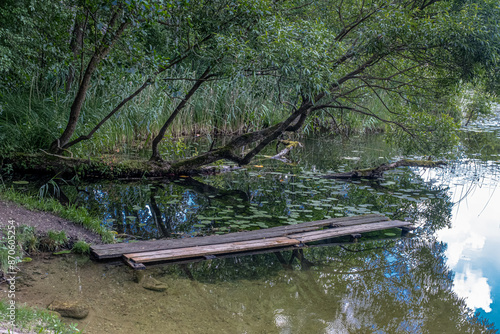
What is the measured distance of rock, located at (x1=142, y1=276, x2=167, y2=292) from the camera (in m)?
3.81

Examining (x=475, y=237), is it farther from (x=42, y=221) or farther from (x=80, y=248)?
(x=42, y=221)

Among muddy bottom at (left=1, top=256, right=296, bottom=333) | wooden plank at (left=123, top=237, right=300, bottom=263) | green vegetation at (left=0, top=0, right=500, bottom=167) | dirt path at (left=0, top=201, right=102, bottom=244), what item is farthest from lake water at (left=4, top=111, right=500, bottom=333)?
green vegetation at (left=0, top=0, right=500, bottom=167)

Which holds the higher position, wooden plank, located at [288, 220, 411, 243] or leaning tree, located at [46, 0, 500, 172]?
leaning tree, located at [46, 0, 500, 172]

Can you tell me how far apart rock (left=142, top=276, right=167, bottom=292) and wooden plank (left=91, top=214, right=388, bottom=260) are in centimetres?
54

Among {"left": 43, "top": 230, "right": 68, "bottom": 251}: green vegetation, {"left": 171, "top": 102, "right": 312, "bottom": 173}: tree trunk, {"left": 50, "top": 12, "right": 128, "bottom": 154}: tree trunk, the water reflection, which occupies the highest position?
{"left": 50, "top": 12, "right": 128, "bottom": 154}: tree trunk

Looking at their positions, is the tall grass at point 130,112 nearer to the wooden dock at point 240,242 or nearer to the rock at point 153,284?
the wooden dock at point 240,242

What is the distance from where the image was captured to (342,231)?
Result: 5.65 m

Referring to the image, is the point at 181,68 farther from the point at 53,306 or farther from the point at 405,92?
the point at 53,306

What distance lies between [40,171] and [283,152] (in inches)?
240

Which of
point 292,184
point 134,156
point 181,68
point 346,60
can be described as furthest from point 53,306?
point 181,68

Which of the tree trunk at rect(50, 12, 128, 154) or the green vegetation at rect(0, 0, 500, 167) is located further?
the tree trunk at rect(50, 12, 128, 154)

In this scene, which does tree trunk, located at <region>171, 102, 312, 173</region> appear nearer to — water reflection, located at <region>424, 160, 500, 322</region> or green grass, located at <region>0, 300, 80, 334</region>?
water reflection, located at <region>424, 160, 500, 322</region>

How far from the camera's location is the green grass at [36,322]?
2.59 meters

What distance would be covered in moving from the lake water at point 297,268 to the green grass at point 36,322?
30 cm
